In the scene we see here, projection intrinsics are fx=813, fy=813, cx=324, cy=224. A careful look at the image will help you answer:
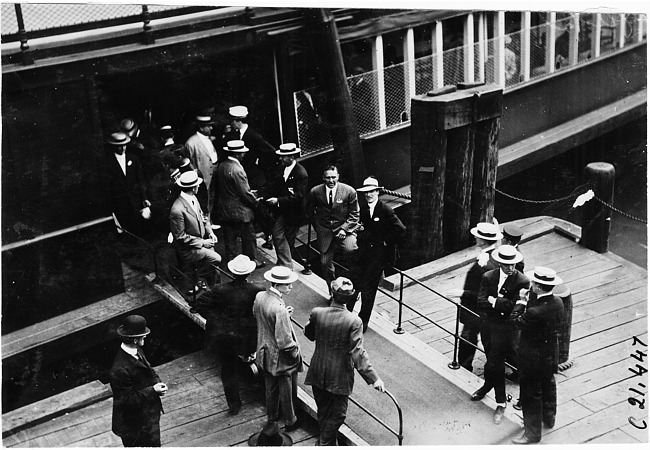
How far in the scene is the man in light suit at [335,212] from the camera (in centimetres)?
933

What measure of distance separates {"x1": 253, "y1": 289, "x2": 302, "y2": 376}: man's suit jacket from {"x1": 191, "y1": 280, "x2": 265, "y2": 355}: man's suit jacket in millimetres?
245

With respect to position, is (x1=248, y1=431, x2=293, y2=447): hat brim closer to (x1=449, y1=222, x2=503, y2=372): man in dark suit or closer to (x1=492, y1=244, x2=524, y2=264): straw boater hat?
(x1=449, y1=222, x2=503, y2=372): man in dark suit

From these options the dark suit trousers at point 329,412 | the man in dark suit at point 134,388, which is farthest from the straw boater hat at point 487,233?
the man in dark suit at point 134,388

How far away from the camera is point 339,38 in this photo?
11891mm

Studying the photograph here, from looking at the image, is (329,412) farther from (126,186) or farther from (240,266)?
(126,186)

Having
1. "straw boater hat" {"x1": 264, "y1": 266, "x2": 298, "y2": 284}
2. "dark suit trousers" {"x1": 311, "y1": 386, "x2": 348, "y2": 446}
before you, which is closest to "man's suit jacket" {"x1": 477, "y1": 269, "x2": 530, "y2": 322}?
"dark suit trousers" {"x1": 311, "y1": 386, "x2": 348, "y2": 446}

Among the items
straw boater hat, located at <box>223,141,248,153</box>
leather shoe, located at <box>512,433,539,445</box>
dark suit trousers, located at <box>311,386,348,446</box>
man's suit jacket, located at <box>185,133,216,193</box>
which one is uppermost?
straw boater hat, located at <box>223,141,248,153</box>

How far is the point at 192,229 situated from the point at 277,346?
7.28 ft

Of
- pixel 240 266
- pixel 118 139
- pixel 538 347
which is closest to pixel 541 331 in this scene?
pixel 538 347

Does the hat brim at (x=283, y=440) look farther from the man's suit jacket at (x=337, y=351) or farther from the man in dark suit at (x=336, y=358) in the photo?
the man's suit jacket at (x=337, y=351)

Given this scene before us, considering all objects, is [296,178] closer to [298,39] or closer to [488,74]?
[298,39]

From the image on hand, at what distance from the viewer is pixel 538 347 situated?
7.42 m

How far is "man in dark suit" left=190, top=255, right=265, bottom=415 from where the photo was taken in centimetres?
776

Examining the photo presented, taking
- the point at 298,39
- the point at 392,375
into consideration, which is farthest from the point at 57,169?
the point at 392,375
